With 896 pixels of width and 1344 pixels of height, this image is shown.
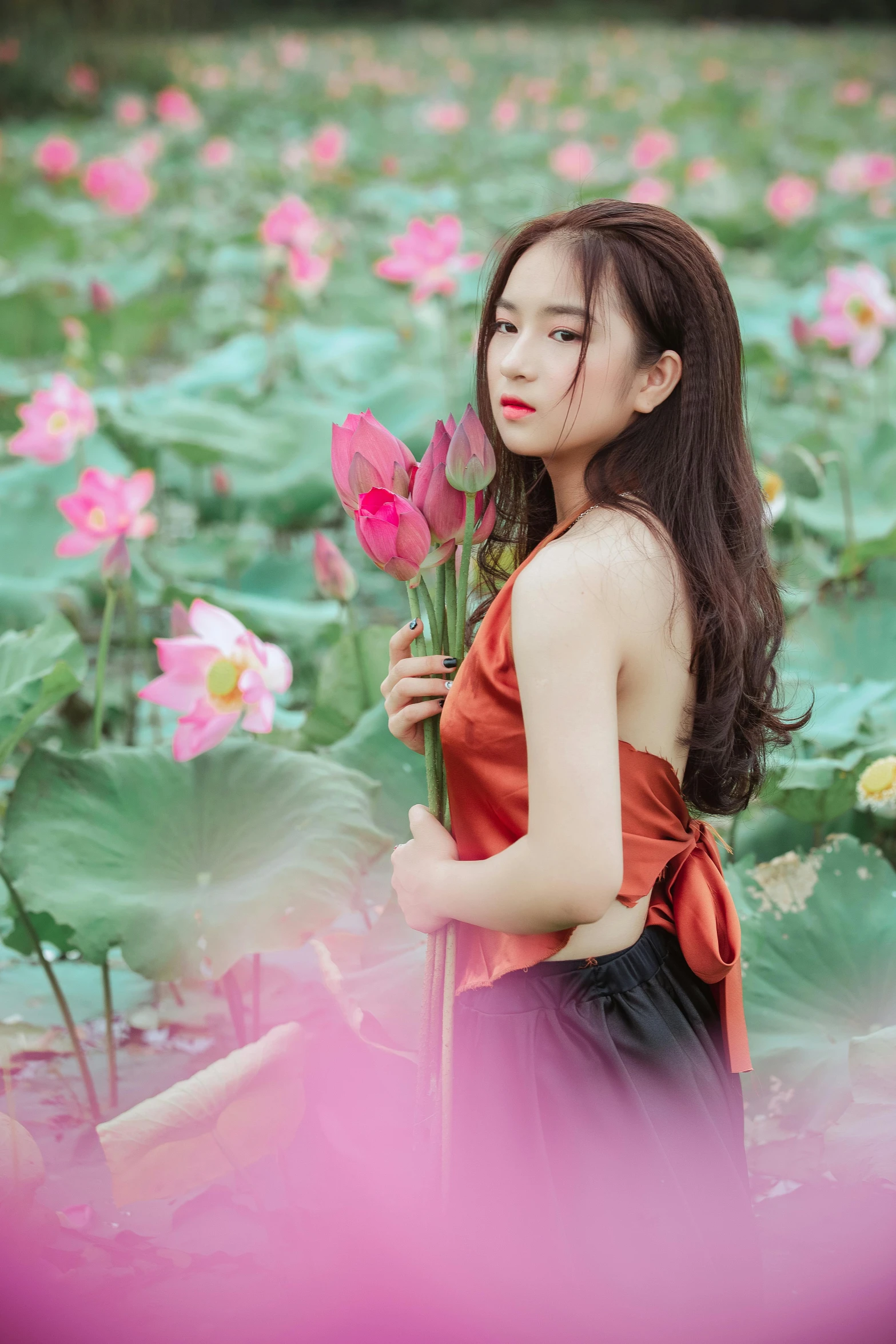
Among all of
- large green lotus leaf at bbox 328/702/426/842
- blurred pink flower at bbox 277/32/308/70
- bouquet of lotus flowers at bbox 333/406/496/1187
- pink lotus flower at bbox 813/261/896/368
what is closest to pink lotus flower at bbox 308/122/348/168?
pink lotus flower at bbox 813/261/896/368

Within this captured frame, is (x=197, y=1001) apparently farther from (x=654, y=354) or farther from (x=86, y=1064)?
(x=654, y=354)

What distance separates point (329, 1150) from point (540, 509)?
52 centimetres

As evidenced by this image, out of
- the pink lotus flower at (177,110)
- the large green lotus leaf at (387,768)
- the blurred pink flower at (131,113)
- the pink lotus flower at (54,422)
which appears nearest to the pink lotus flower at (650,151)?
the pink lotus flower at (177,110)

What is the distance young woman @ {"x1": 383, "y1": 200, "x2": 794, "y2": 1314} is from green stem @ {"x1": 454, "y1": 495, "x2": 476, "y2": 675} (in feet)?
0.06

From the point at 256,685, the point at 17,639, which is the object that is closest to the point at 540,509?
the point at 256,685

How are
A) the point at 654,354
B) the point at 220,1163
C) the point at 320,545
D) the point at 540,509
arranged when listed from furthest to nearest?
the point at 320,545 → the point at 220,1163 → the point at 540,509 → the point at 654,354

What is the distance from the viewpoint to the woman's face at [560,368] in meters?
0.70

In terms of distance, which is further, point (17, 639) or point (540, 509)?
point (17, 639)

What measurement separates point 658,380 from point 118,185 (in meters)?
3.26

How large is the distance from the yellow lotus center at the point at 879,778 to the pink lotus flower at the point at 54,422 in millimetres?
1051

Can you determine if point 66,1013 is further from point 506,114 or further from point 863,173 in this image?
point 506,114

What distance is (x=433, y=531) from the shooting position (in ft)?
2.36

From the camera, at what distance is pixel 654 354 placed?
0.72 m

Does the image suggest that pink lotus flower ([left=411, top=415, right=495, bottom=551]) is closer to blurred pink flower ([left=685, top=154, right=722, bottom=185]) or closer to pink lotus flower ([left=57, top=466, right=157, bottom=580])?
pink lotus flower ([left=57, top=466, right=157, bottom=580])
